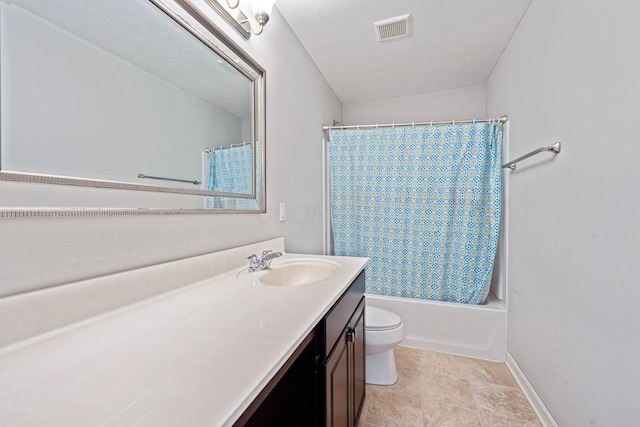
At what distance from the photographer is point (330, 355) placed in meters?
0.84

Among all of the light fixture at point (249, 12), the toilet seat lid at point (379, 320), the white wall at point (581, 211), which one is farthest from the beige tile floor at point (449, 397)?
the light fixture at point (249, 12)

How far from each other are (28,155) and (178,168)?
0.40 m

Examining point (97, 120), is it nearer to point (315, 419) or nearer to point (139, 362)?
point (139, 362)

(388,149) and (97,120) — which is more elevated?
(388,149)

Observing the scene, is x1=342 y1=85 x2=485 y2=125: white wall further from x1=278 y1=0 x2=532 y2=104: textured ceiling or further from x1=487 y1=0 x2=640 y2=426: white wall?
x1=487 y1=0 x2=640 y2=426: white wall

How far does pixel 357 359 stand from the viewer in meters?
1.22

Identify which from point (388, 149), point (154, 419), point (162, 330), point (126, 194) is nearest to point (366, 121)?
point (388, 149)

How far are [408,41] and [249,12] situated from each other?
1.16 metres

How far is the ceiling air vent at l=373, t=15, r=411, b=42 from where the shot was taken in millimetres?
1710

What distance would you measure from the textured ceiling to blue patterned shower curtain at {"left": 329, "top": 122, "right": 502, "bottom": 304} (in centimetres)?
54

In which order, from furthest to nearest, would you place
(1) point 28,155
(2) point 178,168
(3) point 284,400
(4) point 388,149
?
(4) point 388,149 → (2) point 178,168 → (3) point 284,400 → (1) point 28,155

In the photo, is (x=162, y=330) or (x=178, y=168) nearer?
(x=162, y=330)

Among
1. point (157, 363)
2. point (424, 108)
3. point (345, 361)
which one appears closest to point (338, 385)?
point (345, 361)

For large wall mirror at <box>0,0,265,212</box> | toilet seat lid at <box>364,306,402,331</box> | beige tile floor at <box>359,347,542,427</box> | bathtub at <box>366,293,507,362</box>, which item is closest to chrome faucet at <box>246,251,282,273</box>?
large wall mirror at <box>0,0,265,212</box>
